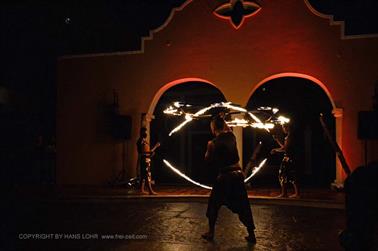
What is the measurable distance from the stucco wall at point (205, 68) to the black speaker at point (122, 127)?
379 millimetres

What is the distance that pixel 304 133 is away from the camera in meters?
15.6

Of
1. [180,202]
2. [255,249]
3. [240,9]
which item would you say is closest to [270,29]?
[240,9]

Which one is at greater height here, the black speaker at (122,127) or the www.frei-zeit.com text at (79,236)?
the black speaker at (122,127)

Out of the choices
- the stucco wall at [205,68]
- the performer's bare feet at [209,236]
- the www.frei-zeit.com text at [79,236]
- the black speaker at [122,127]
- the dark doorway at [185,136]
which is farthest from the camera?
the dark doorway at [185,136]

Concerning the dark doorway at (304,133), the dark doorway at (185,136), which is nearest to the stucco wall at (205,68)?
the dark doorway at (185,136)

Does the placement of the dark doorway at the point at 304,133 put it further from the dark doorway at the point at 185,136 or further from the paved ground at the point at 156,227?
the paved ground at the point at 156,227

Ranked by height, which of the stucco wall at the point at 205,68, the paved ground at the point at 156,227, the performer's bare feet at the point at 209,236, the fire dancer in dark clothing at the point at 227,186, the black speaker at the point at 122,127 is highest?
the stucco wall at the point at 205,68

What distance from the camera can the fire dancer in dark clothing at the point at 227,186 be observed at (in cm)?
617

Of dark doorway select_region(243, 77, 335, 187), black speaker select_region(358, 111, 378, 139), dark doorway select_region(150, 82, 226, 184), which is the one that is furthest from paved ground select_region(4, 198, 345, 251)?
dark doorway select_region(150, 82, 226, 184)

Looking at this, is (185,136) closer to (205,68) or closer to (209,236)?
(205,68)

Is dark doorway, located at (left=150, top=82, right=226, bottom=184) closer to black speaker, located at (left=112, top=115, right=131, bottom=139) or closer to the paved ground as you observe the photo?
black speaker, located at (left=112, top=115, right=131, bottom=139)

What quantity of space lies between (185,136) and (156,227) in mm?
9396

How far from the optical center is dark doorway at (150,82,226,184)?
16109 mm

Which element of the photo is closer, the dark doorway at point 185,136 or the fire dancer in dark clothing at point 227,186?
the fire dancer in dark clothing at point 227,186
